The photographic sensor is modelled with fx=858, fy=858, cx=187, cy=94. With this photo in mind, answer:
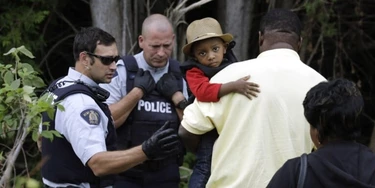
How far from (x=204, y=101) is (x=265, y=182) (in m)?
0.45

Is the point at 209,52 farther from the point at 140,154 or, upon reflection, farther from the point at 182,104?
the point at 140,154

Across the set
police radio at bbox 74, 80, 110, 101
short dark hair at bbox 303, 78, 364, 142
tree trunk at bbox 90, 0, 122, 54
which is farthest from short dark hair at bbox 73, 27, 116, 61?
tree trunk at bbox 90, 0, 122, 54

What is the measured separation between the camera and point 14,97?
3.44m

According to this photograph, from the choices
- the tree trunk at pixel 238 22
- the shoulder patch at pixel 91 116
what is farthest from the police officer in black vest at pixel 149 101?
the tree trunk at pixel 238 22

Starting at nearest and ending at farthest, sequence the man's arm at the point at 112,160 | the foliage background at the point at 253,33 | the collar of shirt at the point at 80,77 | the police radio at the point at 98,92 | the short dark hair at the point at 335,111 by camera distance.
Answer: the short dark hair at the point at 335,111 < the man's arm at the point at 112,160 < the police radio at the point at 98,92 < the collar of shirt at the point at 80,77 < the foliage background at the point at 253,33

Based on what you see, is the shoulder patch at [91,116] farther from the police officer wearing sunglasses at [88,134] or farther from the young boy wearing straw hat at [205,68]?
the young boy wearing straw hat at [205,68]

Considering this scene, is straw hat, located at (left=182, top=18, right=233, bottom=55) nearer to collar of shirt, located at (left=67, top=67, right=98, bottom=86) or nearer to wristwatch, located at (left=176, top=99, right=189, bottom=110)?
wristwatch, located at (left=176, top=99, right=189, bottom=110)

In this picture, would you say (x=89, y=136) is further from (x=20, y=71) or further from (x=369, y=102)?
(x=369, y=102)

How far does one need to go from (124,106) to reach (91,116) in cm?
91

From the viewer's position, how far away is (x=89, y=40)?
4.21m

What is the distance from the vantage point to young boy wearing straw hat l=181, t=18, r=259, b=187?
3762 millimetres

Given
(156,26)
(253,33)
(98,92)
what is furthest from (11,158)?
(253,33)

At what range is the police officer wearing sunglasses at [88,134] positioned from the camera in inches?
151

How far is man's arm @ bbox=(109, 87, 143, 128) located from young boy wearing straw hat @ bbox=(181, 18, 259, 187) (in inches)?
19.3
